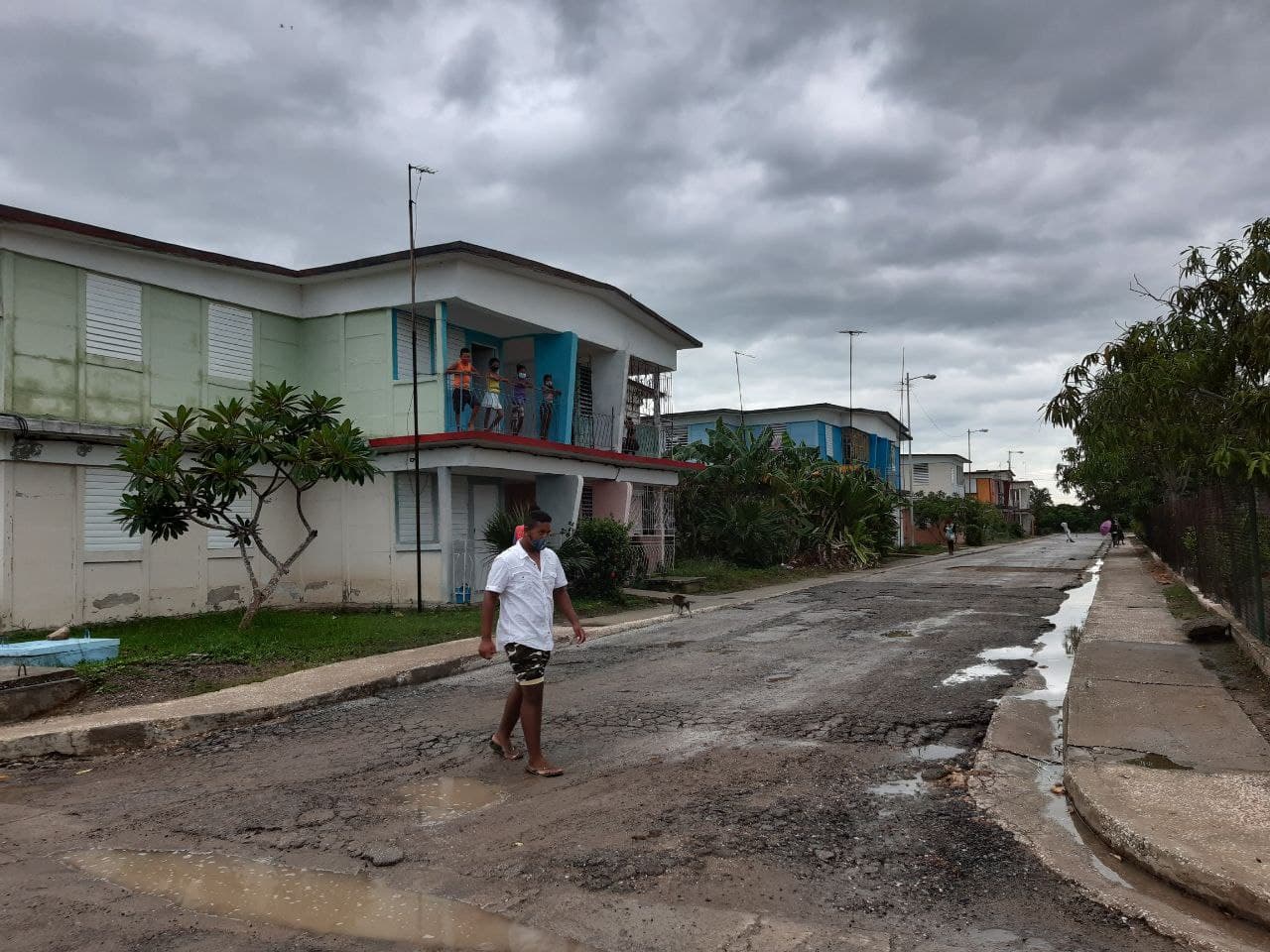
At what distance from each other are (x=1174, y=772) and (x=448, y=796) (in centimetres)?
439

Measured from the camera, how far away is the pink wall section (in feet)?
69.7

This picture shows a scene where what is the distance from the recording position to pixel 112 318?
14.6 m

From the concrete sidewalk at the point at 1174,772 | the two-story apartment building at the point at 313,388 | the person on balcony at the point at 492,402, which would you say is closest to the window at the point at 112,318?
the two-story apartment building at the point at 313,388

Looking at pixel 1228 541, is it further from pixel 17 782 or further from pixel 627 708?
pixel 17 782

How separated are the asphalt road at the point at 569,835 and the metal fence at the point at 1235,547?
3.34 meters

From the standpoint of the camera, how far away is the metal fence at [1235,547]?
9945 mm

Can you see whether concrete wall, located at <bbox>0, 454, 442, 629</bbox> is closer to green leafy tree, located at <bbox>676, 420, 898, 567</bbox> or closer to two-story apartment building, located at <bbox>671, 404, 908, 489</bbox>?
green leafy tree, located at <bbox>676, 420, 898, 567</bbox>

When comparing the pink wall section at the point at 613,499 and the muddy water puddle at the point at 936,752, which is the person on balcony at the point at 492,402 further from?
the muddy water puddle at the point at 936,752

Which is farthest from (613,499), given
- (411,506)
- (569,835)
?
(569,835)

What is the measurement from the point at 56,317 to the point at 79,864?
11442mm

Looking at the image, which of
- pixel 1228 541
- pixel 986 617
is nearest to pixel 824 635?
pixel 986 617

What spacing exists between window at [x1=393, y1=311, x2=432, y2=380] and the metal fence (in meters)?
12.8

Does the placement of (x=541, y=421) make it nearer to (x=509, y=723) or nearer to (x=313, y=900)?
(x=509, y=723)

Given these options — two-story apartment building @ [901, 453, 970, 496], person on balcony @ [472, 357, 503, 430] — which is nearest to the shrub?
person on balcony @ [472, 357, 503, 430]
